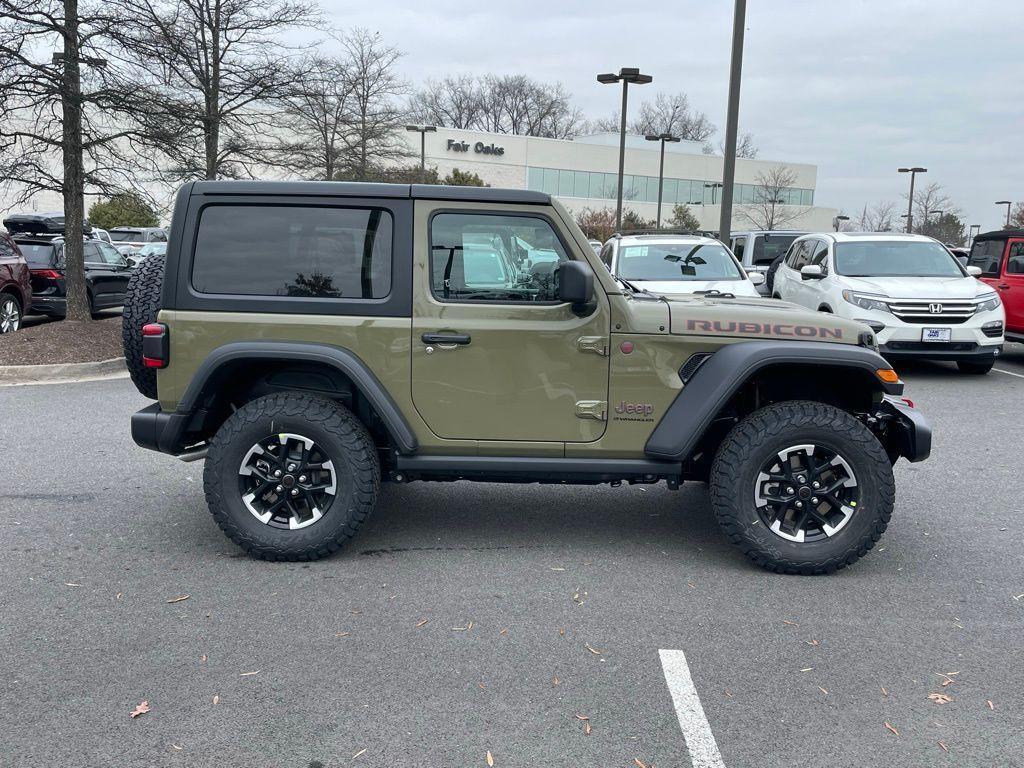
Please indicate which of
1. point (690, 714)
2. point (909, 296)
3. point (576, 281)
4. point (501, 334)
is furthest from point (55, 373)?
point (909, 296)

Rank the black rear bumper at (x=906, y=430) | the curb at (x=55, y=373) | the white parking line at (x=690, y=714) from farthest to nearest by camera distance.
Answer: the curb at (x=55, y=373) → the black rear bumper at (x=906, y=430) → the white parking line at (x=690, y=714)

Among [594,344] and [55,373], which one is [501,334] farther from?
[55,373]

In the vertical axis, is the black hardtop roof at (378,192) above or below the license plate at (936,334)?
above

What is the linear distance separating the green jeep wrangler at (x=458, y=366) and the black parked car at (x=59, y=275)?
34.4ft

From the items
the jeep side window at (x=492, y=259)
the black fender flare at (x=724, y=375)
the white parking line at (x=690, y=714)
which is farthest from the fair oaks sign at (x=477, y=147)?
the white parking line at (x=690, y=714)

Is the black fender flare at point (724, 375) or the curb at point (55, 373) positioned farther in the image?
the curb at point (55, 373)

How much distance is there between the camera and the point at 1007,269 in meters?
12.9

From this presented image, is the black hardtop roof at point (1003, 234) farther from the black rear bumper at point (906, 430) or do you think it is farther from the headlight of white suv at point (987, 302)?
the black rear bumper at point (906, 430)

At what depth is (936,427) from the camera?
8.38 metres

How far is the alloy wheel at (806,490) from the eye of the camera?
4520mm

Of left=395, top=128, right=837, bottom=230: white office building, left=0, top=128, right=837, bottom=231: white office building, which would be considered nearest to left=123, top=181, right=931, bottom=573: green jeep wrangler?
left=0, top=128, right=837, bottom=231: white office building

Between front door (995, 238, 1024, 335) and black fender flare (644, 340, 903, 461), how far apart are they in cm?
949

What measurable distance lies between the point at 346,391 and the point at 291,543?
0.83m

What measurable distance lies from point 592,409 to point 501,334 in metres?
0.59
